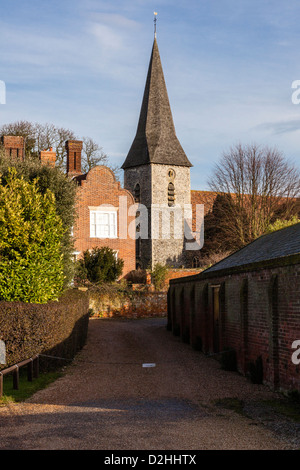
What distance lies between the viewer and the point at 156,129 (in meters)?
53.9

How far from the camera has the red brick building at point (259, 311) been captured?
1284 centimetres

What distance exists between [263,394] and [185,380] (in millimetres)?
2424

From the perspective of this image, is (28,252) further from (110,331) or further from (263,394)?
(110,331)

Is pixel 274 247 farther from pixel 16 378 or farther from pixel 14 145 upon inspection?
pixel 14 145

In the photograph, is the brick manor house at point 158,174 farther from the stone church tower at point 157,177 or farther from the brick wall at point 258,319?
the brick wall at point 258,319

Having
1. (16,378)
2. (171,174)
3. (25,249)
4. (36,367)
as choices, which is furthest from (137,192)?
(16,378)

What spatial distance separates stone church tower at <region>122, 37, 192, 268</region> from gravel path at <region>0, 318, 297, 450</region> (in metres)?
32.5

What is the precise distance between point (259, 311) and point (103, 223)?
27.2 metres

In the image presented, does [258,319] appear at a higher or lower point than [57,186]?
lower

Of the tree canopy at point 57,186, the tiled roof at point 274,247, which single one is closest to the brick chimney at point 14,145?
the tree canopy at point 57,186

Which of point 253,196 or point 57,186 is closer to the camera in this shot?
point 57,186

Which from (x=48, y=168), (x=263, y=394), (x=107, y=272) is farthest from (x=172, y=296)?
(x=263, y=394)

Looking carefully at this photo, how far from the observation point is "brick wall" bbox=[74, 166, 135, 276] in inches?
1586
